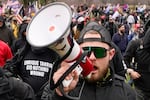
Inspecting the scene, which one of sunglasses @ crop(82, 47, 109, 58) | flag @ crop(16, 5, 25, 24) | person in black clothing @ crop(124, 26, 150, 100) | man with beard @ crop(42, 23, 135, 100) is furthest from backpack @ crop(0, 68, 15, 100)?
flag @ crop(16, 5, 25, 24)

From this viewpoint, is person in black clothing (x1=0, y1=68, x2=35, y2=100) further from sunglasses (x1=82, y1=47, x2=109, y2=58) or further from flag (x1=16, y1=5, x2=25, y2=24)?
flag (x1=16, y1=5, x2=25, y2=24)

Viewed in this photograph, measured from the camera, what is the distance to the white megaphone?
7.03 feet

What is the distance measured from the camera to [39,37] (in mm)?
2242

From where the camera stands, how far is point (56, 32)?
219 cm

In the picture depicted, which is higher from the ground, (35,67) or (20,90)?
(20,90)

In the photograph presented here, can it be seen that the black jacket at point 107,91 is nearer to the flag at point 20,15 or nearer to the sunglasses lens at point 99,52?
the sunglasses lens at point 99,52

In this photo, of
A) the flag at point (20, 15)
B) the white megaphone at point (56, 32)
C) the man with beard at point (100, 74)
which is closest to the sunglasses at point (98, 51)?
the man with beard at point (100, 74)

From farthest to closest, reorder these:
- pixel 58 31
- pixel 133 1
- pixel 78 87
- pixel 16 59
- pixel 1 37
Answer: pixel 133 1, pixel 1 37, pixel 16 59, pixel 78 87, pixel 58 31

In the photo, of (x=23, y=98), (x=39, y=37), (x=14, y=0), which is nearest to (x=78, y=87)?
(x=23, y=98)

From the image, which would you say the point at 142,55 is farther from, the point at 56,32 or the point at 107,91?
the point at 56,32

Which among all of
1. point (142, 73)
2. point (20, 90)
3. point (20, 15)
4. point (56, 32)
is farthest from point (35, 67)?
point (20, 15)

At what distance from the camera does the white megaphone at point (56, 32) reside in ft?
7.03

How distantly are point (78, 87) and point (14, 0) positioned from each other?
1823cm

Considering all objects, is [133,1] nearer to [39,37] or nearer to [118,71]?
[118,71]
